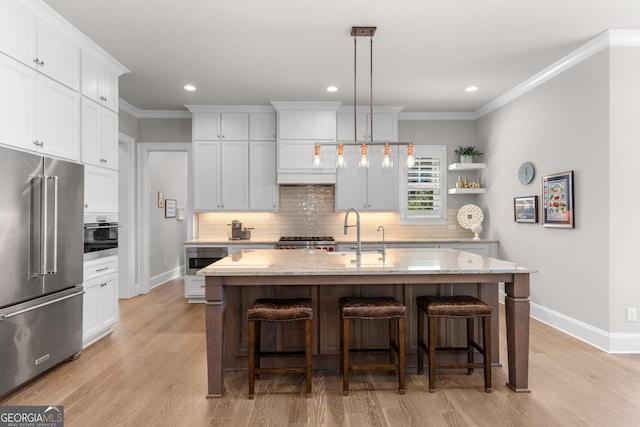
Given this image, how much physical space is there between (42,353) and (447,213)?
5192mm

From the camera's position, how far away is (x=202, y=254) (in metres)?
5.29

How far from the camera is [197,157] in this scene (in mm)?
5531

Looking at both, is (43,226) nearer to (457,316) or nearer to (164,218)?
(457,316)

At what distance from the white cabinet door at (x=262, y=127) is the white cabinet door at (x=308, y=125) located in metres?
0.19

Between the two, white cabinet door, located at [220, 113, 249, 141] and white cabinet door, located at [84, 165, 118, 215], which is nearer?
white cabinet door, located at [84, 165, 118, 215]

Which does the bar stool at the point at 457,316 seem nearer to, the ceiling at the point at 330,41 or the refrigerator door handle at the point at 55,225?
the ceiling at the point at 330,41

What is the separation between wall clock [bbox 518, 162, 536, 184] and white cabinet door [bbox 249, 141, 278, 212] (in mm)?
3213

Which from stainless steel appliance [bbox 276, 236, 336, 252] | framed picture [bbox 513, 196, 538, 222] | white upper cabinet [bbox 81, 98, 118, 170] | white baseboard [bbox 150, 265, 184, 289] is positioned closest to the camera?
white upper cabinet [bbox 81, 98, 118, 170]

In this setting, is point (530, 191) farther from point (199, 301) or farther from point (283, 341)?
point (199, 301)

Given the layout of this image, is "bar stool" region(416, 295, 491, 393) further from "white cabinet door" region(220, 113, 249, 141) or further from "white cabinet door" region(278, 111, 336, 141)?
"white cabinet door" region(220, 113, 249, 141)

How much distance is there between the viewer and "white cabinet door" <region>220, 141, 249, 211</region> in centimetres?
555

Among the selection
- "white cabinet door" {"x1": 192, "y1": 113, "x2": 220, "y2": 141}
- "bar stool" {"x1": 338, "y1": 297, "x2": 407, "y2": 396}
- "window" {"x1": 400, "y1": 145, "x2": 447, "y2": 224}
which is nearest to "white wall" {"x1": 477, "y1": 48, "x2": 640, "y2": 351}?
"window" {"x1": 400, "y1": 145, "x2": 447, "y2": 224}

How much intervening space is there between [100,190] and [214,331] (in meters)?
2.06

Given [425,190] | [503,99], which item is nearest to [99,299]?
[425,190]
